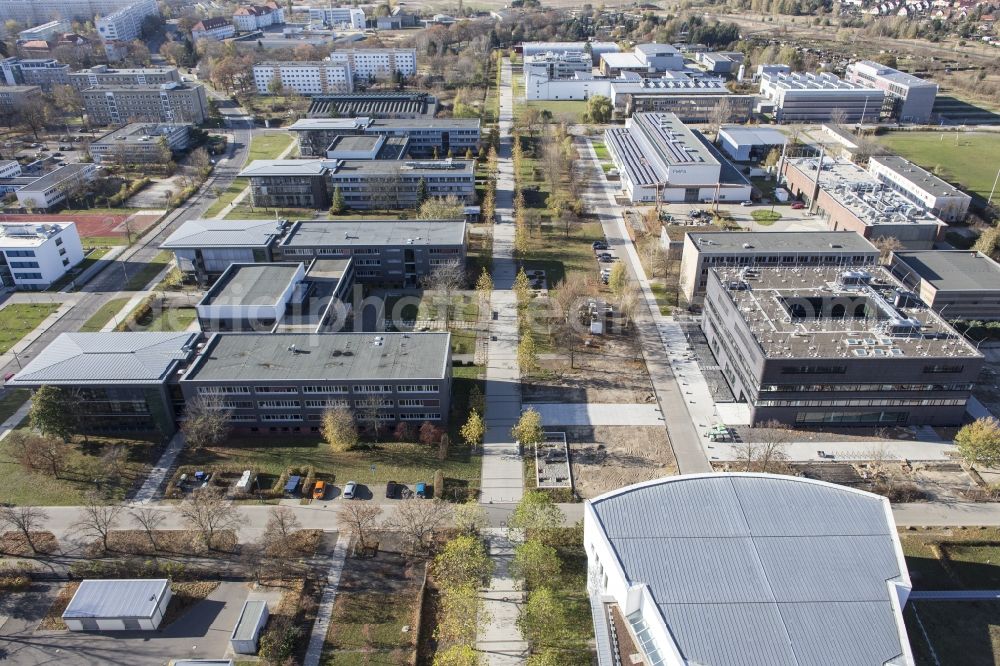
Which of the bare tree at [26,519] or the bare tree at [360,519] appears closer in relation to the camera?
the bare tree at [26,519]

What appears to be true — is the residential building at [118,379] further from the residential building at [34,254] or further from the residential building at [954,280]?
the residential building at [954,280]

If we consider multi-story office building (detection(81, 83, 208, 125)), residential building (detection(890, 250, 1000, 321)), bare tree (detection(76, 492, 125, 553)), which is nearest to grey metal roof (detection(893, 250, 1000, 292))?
residential building (detection(890, 250, 1000, 321))

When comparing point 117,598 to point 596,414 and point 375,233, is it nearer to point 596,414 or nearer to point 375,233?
point 596,414

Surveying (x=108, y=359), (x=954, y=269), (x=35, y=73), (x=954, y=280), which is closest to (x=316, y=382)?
(x=108, y=359)

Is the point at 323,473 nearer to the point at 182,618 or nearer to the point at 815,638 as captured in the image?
the point at 182,618

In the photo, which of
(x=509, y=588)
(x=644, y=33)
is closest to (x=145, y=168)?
(x=509, y=588)

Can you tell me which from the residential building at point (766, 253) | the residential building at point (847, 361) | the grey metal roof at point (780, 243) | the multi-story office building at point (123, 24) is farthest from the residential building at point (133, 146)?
the residential building at point (847, 361)

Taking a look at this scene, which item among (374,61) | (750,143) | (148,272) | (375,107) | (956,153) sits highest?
(374,61)
